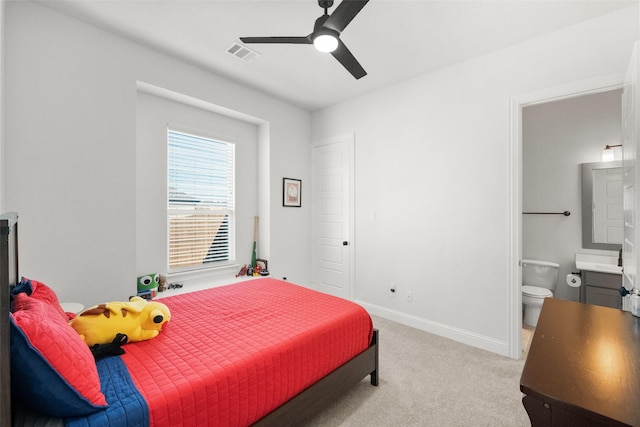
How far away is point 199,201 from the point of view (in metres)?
3.51

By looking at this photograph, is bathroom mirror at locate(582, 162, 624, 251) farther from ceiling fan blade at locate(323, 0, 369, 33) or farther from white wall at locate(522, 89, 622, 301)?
ceiling fan blade at locate(323, 0, 369, 33)

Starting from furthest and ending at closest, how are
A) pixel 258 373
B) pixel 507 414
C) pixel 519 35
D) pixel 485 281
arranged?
pixel 485 281
pixel 519 35
pixel 507 414
pixel 258 373

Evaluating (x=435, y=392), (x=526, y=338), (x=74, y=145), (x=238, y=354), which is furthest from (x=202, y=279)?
(x=526, y=338)

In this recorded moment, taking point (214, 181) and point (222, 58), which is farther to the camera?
point (214, 181)

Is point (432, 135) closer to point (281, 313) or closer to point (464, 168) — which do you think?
point (464, 168)

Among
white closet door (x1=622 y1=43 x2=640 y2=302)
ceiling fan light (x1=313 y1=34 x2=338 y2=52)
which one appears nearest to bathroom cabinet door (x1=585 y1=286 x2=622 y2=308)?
white closet door (x1=622 y1=43 x2=640 y2=302)

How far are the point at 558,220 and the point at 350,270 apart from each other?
2647mm

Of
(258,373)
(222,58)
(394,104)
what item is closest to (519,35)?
(394,104)

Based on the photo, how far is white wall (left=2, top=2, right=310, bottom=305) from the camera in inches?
83.7

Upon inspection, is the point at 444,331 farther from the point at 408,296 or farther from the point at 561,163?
the point at 561,163

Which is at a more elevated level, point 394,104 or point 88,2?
point 88,2

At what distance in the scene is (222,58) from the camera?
2.90 m

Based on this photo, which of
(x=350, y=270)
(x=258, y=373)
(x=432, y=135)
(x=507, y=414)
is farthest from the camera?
(x=350, y=270)

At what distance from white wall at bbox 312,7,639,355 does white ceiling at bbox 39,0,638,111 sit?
0.68 ft
